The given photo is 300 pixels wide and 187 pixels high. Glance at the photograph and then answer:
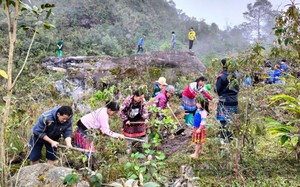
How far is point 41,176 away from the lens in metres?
2.91

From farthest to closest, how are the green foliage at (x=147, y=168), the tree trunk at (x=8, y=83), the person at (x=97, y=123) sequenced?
the person at (x=97, y=123) → the green foliage at (x=147, y=168) → the tree trunk at (x=8, y=83)

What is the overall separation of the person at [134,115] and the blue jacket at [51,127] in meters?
1.01

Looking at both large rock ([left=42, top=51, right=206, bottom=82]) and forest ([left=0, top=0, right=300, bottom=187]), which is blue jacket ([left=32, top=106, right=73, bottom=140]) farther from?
large rock ([left=42, top=51, right=206, bottom=82])

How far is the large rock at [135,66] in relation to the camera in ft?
36.1

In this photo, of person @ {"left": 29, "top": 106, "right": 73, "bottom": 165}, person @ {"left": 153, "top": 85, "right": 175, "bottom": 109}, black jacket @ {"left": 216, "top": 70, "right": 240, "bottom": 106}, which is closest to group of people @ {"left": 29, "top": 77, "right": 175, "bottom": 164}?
person @ {"left": 29, "top": 106, "right": 73, "bottom": 165}

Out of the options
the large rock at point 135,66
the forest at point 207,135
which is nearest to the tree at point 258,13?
the large rock at point 135,66

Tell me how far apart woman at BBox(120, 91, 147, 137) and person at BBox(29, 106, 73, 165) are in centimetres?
Result: 101

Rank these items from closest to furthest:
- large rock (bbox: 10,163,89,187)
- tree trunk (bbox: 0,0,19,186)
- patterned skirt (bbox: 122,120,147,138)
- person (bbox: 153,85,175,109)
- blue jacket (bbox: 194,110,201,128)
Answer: tree trunk (bbox: 0,0,19,186) < large rock (bbox: 10,163,89,187) < blue jacket (bbox: 194,110,201,128) < patterned skirt (bbox: 122,120,147,138) < person (bbox: 153,85,175,109)

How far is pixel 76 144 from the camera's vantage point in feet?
13.8

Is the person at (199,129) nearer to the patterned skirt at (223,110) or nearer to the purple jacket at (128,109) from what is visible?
the patterned skirt at (223,110)

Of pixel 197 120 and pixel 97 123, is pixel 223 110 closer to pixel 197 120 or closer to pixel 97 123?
pixel 197 120

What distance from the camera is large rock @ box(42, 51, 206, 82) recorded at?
11.0 meters

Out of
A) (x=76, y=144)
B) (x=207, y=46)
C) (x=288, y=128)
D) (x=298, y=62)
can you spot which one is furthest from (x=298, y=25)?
(x=207, y=46)

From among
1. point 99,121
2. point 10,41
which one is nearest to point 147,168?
point 10,41
